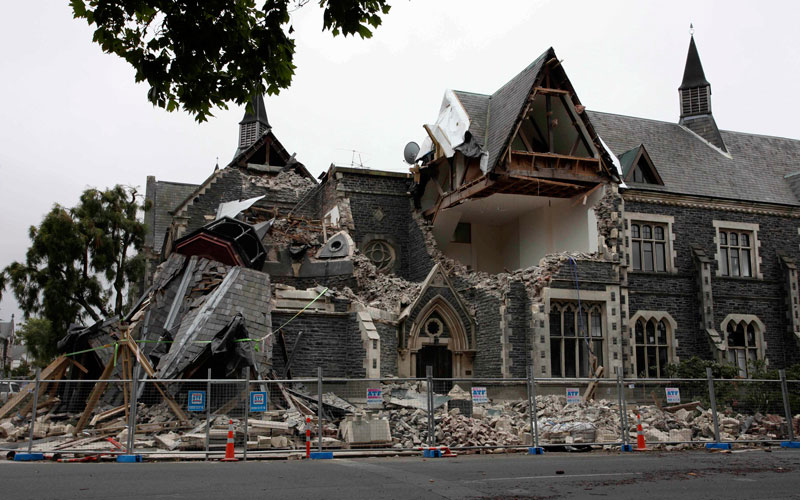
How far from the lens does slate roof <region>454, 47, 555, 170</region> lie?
990 inches

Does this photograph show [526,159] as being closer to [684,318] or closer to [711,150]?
[684,318]

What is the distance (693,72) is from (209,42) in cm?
3409

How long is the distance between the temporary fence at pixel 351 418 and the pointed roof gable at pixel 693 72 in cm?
1811

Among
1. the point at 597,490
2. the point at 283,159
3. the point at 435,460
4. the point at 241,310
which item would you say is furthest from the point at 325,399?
the point at 283,159

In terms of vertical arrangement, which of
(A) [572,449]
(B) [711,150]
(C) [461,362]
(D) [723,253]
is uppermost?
(B) [711,150]

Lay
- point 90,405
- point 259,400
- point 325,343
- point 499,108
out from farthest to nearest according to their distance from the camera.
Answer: point 499,108, point 325,343, point 90,405, point 259,400

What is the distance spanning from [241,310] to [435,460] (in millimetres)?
8976

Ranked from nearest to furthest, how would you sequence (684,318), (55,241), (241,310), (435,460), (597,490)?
1. (597,490)
2. (435,460)
3. (241,310)
4. (684,318)
5. (55,241)

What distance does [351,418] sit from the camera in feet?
55.1

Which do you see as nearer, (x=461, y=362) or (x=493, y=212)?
(x=461, y=362)

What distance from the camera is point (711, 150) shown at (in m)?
32.1

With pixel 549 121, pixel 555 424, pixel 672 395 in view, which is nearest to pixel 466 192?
pixel 549 121

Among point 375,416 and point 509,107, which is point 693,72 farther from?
point 375,416

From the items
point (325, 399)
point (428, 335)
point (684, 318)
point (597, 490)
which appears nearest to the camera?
point (597, 490)
